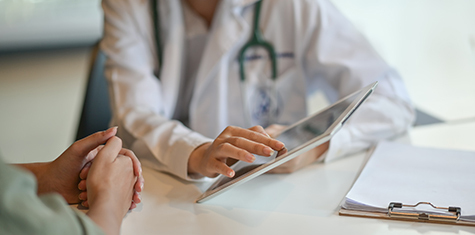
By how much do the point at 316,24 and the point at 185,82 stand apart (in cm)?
38

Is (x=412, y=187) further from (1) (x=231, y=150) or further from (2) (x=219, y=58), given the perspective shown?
(2) (x=219, y=58)

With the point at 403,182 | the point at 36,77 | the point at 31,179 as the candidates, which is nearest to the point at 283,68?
the point at 403,182

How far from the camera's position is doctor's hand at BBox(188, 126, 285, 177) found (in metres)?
0.57

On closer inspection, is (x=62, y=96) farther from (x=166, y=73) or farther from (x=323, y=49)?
(x=323, y=49)

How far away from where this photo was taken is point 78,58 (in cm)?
479

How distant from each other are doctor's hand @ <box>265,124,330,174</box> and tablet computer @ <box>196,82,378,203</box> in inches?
2.1

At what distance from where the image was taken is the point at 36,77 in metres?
4.24

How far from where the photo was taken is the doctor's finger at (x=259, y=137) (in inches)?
22.2

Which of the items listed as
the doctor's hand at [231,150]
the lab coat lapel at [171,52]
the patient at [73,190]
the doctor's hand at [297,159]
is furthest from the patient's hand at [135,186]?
the lab coat lapel at [171,52]

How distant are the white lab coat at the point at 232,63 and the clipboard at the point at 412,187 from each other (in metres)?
0.19

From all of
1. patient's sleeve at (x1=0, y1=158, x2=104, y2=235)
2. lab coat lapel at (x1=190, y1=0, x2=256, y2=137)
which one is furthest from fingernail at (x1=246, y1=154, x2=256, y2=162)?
lab coat lapel at (x1=190, y1=0, x2=256, y2=137)

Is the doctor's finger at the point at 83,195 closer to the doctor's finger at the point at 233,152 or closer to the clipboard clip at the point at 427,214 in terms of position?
the doctor's finger at the point at 233,152

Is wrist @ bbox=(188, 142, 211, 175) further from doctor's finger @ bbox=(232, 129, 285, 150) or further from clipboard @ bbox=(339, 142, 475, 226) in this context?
clipboard @ bbox=(339, 142, 475, 226)

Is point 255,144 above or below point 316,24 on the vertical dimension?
below
